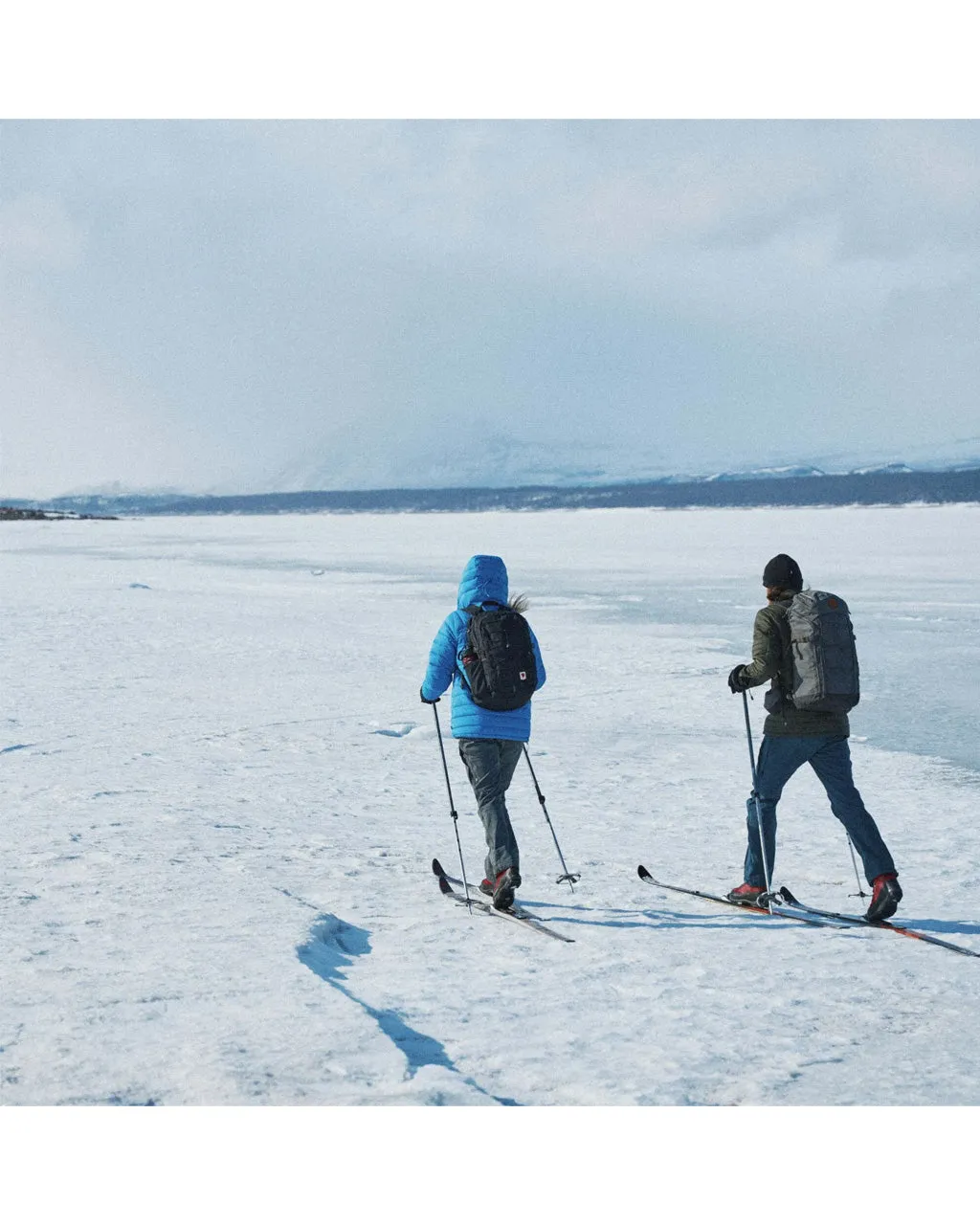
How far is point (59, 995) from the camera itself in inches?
141

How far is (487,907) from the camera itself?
15.2 feet

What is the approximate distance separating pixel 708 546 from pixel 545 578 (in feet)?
41.7

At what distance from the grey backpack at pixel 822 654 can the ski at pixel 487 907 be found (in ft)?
4.06

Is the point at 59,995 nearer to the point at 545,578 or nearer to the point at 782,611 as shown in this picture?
the point at 782,611

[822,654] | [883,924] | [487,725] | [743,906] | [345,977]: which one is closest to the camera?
[345,977]

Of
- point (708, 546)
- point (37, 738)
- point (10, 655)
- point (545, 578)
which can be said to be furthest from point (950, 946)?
point (708, 546)

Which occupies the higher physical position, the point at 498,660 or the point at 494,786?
the point at 498,660

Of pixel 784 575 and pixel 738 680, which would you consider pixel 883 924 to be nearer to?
pixel 738 680

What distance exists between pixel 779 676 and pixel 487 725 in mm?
1115

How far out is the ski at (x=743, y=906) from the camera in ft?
15.0

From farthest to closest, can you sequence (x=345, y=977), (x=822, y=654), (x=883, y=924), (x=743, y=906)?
(x=743, y=906)
(x=883, y=924)
(x=822, y=654)
(x=345, y=977)

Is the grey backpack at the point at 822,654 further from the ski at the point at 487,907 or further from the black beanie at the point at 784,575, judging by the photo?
the ski at the point at 487,907

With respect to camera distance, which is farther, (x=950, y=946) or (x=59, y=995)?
(x=950, y=946)

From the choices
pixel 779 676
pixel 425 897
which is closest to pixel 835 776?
pixel 779 676
